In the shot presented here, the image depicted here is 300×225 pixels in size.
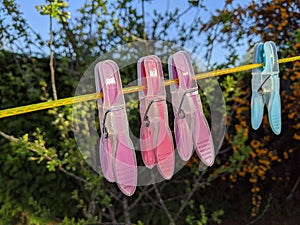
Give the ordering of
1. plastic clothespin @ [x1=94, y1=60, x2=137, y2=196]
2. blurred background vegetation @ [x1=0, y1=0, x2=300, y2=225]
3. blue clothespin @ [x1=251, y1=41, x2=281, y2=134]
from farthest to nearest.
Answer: blurred background vegetation @ [x1=0, y1=0, x2=300, y2=225]
blue clothespin @ [x1=251, y1=41, x2=281, y2=134]
plastic clothespin @ [x1=94, y1=60, x2=137, y2=196]

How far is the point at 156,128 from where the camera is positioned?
34.2 inches

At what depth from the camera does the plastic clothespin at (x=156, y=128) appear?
87 centimetres

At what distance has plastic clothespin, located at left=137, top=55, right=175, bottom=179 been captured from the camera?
2.85ft

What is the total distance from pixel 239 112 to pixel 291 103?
418 mm

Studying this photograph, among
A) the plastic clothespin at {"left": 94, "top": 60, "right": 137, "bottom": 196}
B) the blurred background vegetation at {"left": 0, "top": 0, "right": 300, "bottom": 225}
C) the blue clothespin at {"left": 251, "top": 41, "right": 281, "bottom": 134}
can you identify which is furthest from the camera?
the blurred background vegetation at {"left": 0, "top": 0, "right": 300, "bottom": 225}

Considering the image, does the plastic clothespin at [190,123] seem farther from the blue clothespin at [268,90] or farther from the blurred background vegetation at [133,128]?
the blurred background vegetation at [133,128]

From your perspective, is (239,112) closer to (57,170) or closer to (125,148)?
(57,170)

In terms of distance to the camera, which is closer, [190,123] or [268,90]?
[190,123]

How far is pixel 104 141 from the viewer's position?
84cm

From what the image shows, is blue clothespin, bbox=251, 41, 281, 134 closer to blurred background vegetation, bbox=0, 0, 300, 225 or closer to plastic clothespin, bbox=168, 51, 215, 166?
plastic clothespin, bbox=168, 51, 215, 166

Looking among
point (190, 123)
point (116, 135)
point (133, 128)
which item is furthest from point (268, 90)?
point (133, 128)

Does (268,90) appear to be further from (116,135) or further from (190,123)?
(116,135)

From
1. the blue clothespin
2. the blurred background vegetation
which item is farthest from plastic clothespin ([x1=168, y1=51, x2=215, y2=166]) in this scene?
the blurred background vegetation

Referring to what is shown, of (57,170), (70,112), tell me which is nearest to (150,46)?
(70,112)
